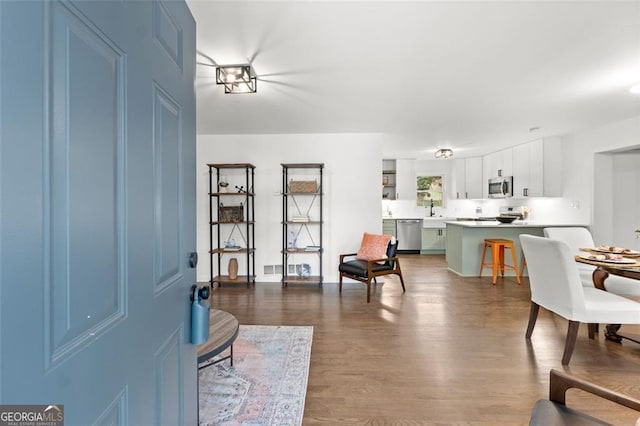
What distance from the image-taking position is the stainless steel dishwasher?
7.74 meters

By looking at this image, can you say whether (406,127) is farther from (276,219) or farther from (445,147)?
(276,219)

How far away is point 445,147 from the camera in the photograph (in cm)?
611

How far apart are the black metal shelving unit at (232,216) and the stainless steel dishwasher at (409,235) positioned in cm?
421

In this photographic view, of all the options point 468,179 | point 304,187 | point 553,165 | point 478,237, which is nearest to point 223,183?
point 304,187

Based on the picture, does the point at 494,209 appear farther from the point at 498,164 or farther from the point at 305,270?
the point at 305,270

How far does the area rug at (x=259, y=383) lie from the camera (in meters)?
1.80

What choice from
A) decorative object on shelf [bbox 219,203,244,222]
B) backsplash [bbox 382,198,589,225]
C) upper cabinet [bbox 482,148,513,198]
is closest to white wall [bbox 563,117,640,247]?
backsplash [bbox 382,198,589,225]

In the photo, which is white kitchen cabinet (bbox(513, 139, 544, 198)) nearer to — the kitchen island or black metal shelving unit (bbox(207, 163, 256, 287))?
the kitchen island

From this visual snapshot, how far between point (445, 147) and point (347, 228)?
2.85m

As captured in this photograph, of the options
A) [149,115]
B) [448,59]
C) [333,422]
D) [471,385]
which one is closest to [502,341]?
[471,385]

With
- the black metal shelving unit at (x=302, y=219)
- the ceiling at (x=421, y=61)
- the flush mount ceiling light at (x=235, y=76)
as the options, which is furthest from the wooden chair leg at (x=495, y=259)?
the flush mount ceiling light at (x=235, y=76)

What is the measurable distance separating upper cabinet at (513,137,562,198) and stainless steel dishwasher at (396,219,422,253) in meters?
2.34

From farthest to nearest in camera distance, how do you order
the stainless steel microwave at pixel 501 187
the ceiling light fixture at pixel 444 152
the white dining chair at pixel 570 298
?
the stainless steel microwave at pixel 501 187, the ceiling light fixture at pixel 444 152, the white dining chair at pixel 570 298

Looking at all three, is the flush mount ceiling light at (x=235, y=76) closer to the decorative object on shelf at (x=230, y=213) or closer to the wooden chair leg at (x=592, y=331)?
the decorative object on shelf at (x=230, y=213)
